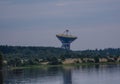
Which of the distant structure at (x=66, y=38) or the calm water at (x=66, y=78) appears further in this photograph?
the distant structure at (x=66, y=38)

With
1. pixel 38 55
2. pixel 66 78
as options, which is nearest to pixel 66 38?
pixel 38 55

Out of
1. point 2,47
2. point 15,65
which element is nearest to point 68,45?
point 2,47

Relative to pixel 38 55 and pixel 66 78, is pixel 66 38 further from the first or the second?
pixel 66 78

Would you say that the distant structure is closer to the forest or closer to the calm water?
the forest

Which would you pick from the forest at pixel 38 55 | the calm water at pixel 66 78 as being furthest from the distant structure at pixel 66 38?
the calm water at pixel 66 78

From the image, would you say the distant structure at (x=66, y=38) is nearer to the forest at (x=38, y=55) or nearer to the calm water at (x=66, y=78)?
the forest at (x=38, y=55)

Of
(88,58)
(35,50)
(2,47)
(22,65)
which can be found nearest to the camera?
(22,65)

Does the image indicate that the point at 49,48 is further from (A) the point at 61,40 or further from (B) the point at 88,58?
(B) the point at 88,58

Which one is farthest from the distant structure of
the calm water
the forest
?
the calm water

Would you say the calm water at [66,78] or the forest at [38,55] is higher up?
the forest at [38,55]

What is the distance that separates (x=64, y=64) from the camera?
120m

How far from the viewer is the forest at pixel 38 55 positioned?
367ft

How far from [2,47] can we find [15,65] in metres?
42.8

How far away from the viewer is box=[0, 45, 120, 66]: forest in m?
112
